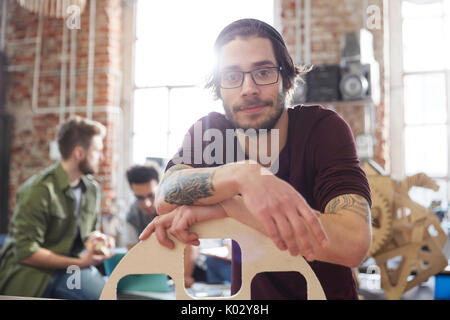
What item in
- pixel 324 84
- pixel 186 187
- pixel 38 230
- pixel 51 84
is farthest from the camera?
pixel 51 84

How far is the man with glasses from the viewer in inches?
22.9

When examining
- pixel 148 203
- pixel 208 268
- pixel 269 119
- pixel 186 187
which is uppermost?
pixel 269 119

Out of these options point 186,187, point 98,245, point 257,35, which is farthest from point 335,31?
point 186,187

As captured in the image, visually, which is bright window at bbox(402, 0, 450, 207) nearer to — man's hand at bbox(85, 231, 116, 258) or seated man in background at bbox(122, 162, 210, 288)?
seated man in background at bbox(122, 162, 210, 288)

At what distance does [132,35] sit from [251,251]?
3.24 m

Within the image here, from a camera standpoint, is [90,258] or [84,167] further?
[84,167]

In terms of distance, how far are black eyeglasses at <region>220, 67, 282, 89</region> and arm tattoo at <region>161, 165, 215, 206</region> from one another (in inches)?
7.6

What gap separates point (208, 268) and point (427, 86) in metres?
2.13

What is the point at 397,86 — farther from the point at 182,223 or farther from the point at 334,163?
the point at 182,223

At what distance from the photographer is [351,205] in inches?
29.2

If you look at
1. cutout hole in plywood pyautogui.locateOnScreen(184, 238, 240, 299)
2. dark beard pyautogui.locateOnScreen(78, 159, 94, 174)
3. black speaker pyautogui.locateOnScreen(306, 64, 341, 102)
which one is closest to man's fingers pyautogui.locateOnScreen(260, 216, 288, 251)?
cutout hole in plywood pyautogui.locateOnScreen(184, 238, 240, 299)

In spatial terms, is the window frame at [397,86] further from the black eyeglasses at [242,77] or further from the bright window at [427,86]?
the black eyeglasses at [242,77]

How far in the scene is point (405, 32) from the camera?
3148mm
